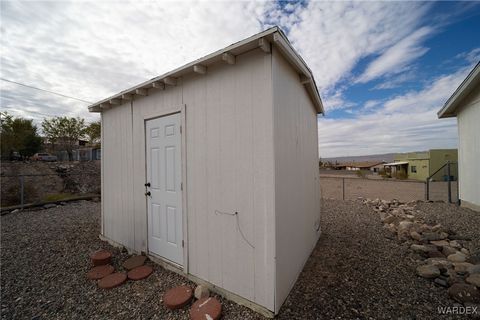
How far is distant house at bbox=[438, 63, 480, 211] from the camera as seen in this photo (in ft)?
16.8

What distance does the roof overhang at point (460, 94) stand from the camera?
4.75 m

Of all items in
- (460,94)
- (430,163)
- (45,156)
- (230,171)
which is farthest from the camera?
(430,163)

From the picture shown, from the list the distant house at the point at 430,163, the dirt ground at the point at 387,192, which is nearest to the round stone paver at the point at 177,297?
the dirt ground at the point at 387,192

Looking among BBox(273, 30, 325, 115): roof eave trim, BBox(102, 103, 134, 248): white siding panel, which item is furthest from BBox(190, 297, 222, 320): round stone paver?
BBox(273, 30, 325, 115): roof eave trim

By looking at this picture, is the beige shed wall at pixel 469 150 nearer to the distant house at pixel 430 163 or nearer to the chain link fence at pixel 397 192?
the chain link fence at pixel 397 192

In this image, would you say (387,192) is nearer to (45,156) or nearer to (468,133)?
(468,133)

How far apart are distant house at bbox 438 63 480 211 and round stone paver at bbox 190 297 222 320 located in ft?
25.0

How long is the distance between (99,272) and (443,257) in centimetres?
553

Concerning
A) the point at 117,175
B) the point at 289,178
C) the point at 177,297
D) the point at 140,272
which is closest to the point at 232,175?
the point at 289,178

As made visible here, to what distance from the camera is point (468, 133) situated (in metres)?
5.57

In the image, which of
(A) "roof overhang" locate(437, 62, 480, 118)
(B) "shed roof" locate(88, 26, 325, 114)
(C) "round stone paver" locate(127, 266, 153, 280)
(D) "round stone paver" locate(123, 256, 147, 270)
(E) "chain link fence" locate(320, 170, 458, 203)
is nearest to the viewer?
(B) "shed roof" locate(88, 26, 325, 114)

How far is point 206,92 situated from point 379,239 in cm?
451

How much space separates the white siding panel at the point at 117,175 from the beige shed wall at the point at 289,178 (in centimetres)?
295

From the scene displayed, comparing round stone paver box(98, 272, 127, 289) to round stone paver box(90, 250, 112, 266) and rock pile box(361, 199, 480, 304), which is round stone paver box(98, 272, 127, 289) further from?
rock pile box(361, 199, 480, 304)
